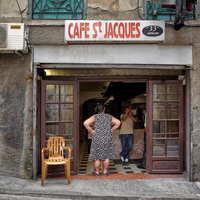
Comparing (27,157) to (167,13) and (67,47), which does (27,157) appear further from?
(167,13)

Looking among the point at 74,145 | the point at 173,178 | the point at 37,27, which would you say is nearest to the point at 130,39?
the point at 37,27

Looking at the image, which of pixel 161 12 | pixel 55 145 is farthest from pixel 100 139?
pixel 161 12

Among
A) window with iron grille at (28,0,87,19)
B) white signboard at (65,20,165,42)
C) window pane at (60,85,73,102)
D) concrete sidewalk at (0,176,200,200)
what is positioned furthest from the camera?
window pane at (60,85,73,102)

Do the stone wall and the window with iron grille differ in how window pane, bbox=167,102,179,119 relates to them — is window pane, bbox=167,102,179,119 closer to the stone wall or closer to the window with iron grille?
the window with iron grille

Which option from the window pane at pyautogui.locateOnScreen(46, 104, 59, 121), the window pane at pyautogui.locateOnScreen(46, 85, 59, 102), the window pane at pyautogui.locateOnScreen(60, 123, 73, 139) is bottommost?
the window pane at pyautogui.locateOnScreen(60, 123, 73, 139)

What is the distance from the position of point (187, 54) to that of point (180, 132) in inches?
72.9

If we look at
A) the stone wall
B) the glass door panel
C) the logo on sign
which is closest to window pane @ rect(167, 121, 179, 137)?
the glass door panel

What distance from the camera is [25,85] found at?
4.41 meters

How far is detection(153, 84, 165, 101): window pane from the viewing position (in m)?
4.71

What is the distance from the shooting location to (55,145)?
4391 millimetres

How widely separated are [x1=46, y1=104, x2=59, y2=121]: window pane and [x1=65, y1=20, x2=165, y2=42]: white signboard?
1586 mm

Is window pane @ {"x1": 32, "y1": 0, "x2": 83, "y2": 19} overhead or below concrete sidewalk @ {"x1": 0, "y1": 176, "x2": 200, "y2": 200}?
overhead

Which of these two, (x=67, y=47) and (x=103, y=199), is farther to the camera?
(x=67, y=47)

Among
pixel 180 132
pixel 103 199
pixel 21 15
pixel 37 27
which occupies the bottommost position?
pixel 103 199
